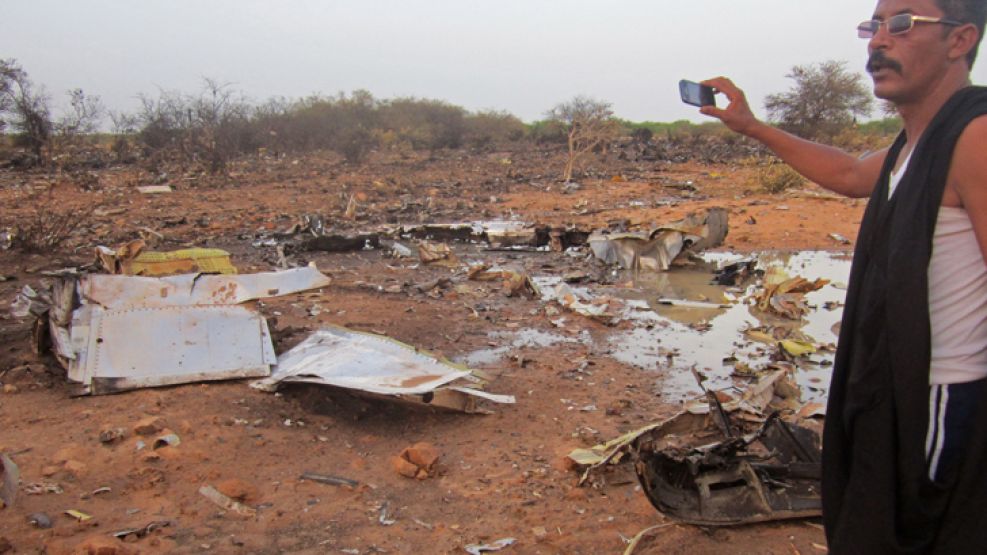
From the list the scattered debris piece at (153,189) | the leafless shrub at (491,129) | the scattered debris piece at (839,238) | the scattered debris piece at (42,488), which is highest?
the leafless shrub at (491,129)

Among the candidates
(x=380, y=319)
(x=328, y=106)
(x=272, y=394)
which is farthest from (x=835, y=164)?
(x=328, y=106)

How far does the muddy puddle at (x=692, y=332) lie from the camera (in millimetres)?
5176

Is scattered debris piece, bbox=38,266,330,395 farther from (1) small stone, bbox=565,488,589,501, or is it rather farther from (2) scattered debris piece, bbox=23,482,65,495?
(1) small stone, bbox=565,488,589,501

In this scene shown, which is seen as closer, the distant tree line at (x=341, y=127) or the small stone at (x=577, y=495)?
the small stone at (x=577, y=495)

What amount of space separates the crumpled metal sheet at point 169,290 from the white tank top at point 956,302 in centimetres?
451

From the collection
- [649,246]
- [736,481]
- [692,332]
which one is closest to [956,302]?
[736,481]

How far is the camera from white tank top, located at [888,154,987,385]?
1319mm

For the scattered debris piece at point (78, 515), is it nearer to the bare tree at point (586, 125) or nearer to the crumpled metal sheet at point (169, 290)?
the crumpled metal sheet at point (169, 290)

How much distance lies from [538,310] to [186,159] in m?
16.1

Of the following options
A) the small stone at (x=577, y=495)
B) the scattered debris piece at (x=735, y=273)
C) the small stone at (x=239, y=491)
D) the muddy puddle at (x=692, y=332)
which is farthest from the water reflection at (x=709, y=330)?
the small stone at (x=239, y=491)

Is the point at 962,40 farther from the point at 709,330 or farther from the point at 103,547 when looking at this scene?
the point at 709,330

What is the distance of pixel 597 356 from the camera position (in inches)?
216

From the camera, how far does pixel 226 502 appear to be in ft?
10.3

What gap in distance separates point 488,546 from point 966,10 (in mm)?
2398
